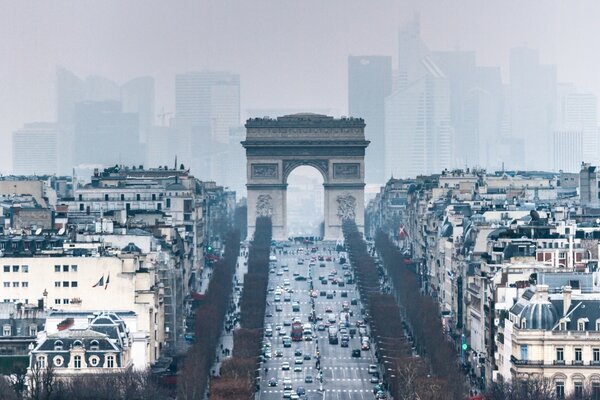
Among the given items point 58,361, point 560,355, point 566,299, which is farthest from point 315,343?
point 560,355

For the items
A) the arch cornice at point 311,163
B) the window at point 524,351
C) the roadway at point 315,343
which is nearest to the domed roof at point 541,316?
the window at point 524,351

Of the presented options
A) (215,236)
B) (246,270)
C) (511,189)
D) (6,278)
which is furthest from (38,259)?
(215,236)

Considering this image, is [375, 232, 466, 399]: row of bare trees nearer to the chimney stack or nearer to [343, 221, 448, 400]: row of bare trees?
[343, 221, 448, 400]: row of bare trees

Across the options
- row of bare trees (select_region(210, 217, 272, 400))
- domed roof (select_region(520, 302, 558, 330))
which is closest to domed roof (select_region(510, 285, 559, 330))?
domed roof (select_region(520, 302, 558, 330))

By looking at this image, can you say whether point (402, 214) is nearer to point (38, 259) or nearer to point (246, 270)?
point (246, 270)

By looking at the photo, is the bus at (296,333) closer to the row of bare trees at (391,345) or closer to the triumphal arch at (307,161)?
the row of bare trees at (391,345)

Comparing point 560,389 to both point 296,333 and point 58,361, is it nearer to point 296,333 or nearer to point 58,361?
point 58,361
